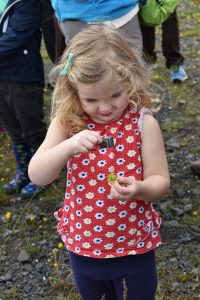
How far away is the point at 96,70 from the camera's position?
6.50 ft

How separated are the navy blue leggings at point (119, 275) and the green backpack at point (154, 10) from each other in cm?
202

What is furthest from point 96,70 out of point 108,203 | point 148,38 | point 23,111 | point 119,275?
point 148,38

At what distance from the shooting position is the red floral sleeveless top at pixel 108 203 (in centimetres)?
212

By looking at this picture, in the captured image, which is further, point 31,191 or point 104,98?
point 31,191

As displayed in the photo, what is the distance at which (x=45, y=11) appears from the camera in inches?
208

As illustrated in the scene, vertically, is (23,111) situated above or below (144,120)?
below

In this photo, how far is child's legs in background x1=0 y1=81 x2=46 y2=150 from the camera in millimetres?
3885

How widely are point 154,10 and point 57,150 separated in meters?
2.07

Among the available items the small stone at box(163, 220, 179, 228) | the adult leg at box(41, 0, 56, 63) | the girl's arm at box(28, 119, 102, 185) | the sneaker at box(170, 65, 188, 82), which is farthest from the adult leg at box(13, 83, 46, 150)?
the sneaker at box(170, 65, 188, 82)

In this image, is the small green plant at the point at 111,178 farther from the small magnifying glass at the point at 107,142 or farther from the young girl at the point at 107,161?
the small magnifying glass at the point at 107,142

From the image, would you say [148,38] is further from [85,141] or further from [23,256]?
[85,141]

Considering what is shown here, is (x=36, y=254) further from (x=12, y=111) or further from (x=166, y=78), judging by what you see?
(x=166, y=78)

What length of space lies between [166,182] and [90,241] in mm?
425

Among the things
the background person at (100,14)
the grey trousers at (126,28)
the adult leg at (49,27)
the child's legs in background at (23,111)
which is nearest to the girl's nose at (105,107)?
the background person at (100,14)
